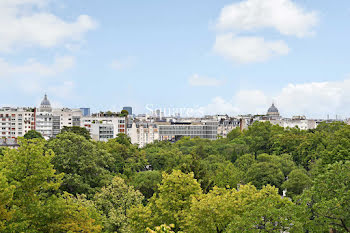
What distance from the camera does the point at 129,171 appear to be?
2368 inches

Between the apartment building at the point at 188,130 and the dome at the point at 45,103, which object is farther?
the apartment building at the point at 188,130

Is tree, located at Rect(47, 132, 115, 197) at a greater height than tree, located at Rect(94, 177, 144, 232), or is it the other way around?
tree, located at Rect(47, 132, 115, 197)

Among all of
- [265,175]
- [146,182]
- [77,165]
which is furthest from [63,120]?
[77,165]

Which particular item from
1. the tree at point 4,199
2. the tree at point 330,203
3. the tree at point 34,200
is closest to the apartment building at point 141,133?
the tree at point 34,200

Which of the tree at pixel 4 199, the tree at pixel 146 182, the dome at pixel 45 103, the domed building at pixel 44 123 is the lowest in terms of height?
the tree at pixel 146 182

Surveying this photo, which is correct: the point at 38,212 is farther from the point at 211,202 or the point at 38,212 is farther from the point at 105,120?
the point at 105,120

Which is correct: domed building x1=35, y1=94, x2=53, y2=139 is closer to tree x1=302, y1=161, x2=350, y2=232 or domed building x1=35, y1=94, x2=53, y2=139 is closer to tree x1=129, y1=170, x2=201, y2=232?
tree x1=129, y1=170, x2=201, y2=232

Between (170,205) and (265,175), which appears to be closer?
(170,205)

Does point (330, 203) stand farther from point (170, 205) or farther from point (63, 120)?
point (63, 120)

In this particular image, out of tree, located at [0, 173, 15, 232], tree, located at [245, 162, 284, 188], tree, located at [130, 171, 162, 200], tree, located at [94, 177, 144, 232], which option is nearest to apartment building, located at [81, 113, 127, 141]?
tree, located at [130, 171, 162, 200]

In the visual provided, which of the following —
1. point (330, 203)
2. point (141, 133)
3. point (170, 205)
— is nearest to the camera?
point (330, 203)

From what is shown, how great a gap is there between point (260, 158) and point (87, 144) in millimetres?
34107

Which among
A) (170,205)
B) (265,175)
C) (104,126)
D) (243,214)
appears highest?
(104,126)

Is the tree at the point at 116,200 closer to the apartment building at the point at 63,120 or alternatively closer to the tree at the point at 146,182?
the tree at the point at 146,182
